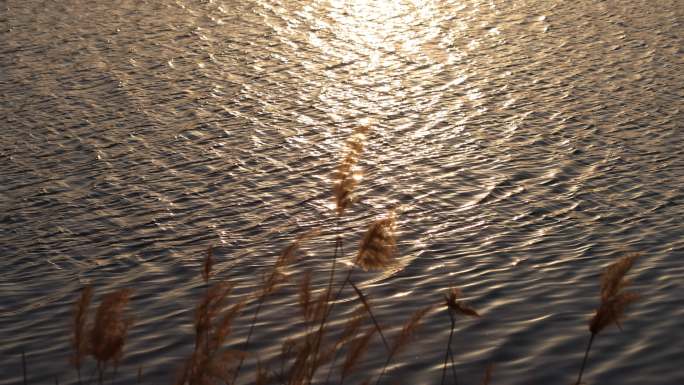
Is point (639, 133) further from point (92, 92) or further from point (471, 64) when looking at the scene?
point (92, 92)

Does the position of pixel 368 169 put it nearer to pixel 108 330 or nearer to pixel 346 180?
pixel 346 180

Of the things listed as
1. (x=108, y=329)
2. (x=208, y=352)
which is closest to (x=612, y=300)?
(x=208, y=352)

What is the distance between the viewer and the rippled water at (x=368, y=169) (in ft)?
37.1

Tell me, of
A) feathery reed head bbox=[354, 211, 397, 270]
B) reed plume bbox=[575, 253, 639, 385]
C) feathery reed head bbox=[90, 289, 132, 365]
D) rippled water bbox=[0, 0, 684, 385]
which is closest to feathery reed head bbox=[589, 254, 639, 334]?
reed plume bbox=[575, 253, 639, 385]

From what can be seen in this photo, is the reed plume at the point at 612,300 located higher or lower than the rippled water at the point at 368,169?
higher

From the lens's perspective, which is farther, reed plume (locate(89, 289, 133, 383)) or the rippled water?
the rippled water

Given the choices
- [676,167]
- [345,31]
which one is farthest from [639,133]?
[345,31]

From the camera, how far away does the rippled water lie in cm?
1131

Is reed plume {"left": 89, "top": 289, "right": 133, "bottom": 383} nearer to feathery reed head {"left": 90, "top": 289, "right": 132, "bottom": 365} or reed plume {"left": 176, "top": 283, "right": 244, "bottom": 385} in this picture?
feathery reed head {"left": 90, "top": 289, "right": 132, "bottom": 365}

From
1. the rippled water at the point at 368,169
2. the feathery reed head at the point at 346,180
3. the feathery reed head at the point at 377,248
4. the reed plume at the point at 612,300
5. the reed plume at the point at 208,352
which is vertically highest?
the reed plume at the point at 612,300

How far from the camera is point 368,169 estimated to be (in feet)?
58.5

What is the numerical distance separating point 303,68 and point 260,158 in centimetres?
720

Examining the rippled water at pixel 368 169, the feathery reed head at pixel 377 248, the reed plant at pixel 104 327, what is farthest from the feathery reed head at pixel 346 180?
the rippled water at pixel 368 169

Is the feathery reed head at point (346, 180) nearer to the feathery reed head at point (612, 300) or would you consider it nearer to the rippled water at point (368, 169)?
the feathery reed head at point (612, 300)
